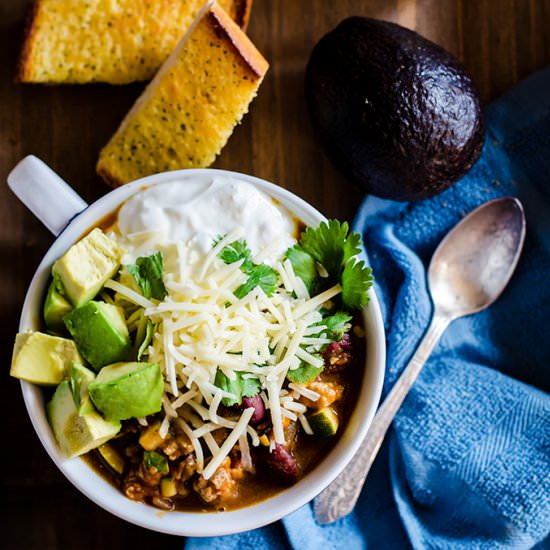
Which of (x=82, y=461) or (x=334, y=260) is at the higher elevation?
(x=334, y=260)

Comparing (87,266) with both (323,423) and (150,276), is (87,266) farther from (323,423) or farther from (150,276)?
(323,423)

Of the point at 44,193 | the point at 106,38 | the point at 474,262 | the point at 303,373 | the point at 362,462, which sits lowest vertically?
the point at 362,462

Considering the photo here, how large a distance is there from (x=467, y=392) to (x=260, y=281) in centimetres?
88

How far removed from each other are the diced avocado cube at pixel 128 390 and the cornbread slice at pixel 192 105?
75cm

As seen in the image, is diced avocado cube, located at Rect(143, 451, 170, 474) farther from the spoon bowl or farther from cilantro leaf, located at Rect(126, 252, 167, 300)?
the spoon bowl

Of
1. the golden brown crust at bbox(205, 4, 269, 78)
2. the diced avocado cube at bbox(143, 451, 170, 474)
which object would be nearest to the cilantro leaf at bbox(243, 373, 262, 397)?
the diced avocado cube at bbox(143, 451, 170, 474)

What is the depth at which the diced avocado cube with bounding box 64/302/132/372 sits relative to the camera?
1.77m

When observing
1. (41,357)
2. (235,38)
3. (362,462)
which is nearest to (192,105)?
(235,38)

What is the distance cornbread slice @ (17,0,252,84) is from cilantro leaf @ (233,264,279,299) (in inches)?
33.1

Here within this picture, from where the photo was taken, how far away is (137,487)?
6.30ft

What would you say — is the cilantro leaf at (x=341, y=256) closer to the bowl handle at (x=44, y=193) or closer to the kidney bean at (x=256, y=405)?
the kidney bean at (x=256, y=405)

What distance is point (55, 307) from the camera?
1.86 metres

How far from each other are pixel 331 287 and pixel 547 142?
0.95 m

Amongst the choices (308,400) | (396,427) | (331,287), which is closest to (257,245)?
(331,287)
